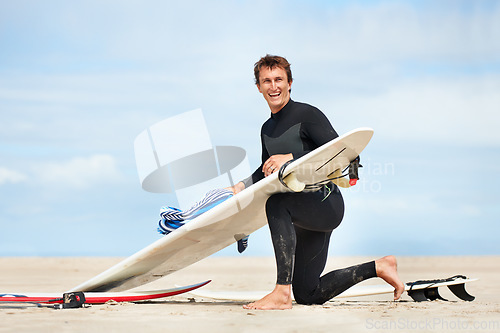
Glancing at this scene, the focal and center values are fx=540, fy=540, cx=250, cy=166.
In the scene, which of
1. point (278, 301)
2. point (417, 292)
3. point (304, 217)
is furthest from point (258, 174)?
point (417, 292)

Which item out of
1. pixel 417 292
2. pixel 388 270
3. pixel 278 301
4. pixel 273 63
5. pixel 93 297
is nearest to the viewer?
pixel 278 301

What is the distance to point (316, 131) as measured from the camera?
3125 millimetres

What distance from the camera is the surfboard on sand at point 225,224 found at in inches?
116

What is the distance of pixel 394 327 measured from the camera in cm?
238

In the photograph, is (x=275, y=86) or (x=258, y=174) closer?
(x=275, y=86)

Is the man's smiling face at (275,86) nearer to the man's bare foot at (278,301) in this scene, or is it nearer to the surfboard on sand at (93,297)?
the man's bare foot at (278,301)

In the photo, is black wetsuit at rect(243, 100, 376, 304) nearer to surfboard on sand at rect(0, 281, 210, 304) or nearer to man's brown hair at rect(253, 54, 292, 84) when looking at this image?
man's brown hair at rect(253, 54, 292, 84)

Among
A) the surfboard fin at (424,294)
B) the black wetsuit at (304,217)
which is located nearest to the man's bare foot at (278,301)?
the black wetsuit at (304,217)

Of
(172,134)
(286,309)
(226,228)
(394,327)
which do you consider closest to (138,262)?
(226,228)

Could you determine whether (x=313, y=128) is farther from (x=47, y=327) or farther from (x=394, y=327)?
(x=47, y=327)

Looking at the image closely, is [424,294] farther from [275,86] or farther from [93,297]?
[93,297]

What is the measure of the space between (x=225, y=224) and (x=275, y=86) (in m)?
0.90

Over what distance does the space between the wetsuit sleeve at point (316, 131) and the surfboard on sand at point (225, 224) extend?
0.13 m

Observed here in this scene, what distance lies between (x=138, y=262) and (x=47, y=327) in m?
1.16
